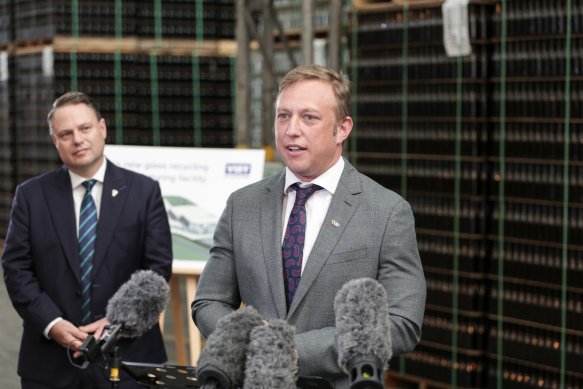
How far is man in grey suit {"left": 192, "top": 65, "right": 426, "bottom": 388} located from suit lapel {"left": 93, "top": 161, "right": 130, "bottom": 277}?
142cm

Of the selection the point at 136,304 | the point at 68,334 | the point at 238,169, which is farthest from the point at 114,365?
the point at 238,169

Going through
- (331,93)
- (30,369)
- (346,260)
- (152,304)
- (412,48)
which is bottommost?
(30,369)

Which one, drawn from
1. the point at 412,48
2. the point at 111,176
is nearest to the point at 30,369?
the point at 111,176

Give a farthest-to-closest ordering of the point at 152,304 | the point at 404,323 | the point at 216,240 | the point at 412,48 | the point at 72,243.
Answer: the point at 412,48
the point at 72,243
the point at 152,304
the point at 216,240
the point at 404,323

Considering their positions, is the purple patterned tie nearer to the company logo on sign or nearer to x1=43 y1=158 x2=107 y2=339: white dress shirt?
x1=43 y1=158 x2=107 y2=339: white dress shirt

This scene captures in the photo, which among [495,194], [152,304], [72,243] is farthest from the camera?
[495,194]

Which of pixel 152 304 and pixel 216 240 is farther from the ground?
pixel 216 240

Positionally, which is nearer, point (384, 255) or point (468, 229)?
point (384, 255)

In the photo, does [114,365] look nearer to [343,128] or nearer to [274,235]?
[274,235]

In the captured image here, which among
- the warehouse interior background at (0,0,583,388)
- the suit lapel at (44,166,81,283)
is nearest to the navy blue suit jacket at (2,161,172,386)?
the suit lapel at (44,166,81,283)

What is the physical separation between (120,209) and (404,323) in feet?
6.51

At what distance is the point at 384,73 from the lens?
24.6ft

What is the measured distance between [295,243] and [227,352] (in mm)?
687

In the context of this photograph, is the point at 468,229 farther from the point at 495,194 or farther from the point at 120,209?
the point at 120,209
